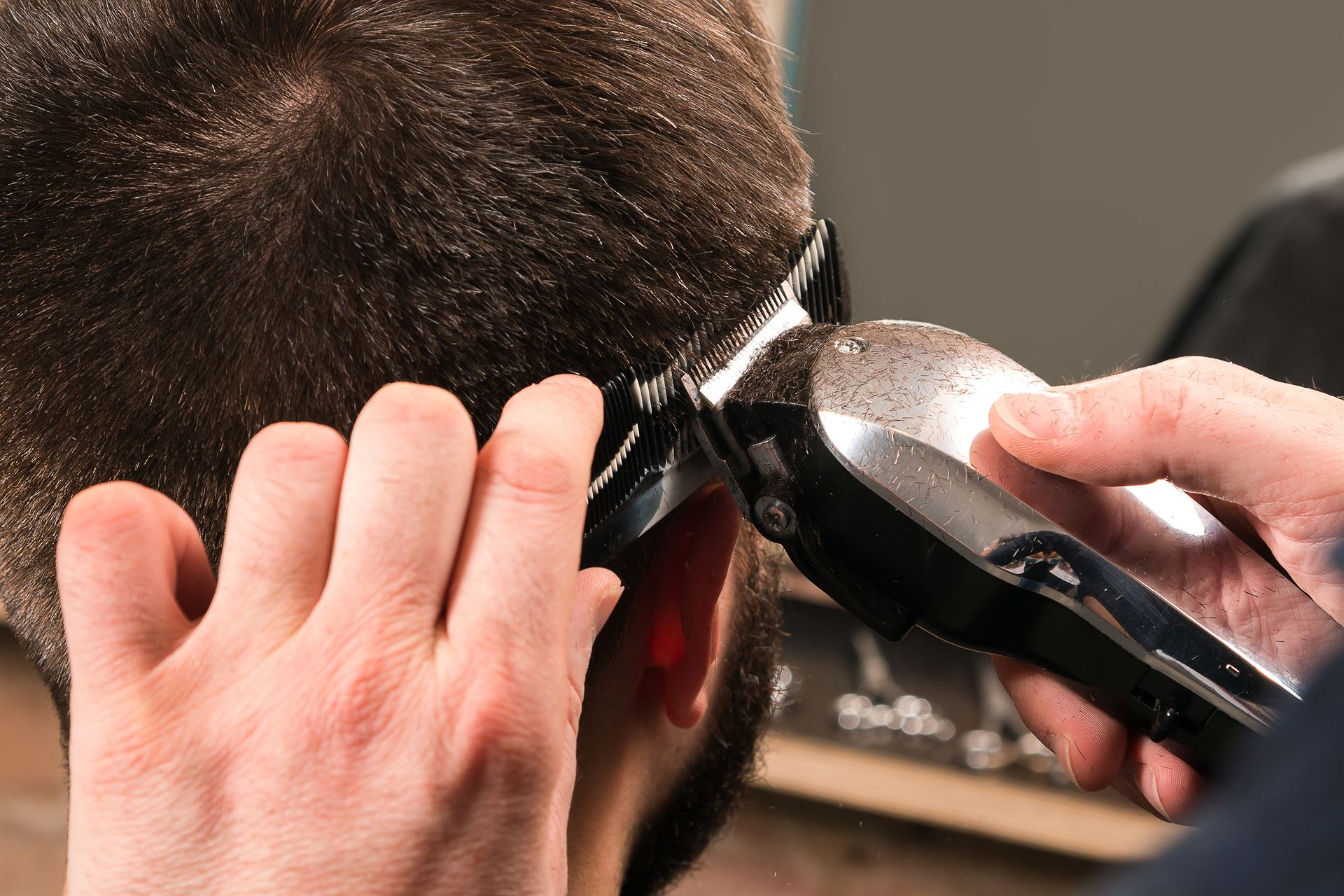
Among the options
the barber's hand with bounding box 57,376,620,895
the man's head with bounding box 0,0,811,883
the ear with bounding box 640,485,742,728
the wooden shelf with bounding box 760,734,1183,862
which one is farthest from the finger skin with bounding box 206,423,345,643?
the wooden shelf with bounding box 760,734,1183,862

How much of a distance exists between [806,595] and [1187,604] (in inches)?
36.4

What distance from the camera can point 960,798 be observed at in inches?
50.6

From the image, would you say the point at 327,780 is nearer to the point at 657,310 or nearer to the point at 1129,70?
the point at 657,310

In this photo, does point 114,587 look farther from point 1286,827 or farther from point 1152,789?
point 1152,789

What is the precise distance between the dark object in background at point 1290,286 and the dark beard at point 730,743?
78 cm

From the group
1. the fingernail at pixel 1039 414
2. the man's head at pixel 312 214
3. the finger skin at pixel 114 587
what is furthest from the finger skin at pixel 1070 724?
the finger skin at pixel 114 587

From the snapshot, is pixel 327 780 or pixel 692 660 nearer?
pixel 327 780

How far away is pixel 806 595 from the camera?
1355mm

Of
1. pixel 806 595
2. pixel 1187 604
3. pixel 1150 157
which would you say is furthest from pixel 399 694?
pixel 1150 157

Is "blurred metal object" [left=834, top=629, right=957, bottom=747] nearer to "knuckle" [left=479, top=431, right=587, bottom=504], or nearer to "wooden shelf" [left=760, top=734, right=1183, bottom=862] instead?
"wooden shelf" [left=760, top=734, right=1183, bottom=862]

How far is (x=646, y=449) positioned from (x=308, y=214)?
17cm

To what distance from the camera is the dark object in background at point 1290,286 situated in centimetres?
112

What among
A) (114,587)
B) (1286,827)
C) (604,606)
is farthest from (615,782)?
(1286,827)

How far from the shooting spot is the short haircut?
416 millimetres
